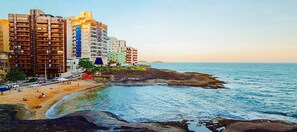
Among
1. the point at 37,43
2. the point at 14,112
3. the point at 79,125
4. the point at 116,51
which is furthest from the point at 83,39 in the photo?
the point at 79,125

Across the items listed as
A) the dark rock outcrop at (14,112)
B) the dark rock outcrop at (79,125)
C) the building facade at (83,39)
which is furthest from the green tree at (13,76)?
the building facade at (83,39)

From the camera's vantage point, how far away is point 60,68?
8138cm

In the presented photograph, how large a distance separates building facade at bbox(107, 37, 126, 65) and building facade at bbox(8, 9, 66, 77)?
97.6 meters

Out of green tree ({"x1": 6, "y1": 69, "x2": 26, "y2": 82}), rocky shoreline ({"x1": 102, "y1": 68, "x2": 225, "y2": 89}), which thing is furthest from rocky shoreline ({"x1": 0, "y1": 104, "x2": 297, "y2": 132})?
rocky shoreline ({"x1": 102, "y1": 68, "x2": 225, "y2": 89})

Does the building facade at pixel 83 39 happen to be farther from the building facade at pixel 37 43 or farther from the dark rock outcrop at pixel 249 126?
the dark rock outcrop at pixel 249 126

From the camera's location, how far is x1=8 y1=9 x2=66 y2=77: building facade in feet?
253

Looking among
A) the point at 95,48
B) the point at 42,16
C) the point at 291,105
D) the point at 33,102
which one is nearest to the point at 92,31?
the point at 95,48

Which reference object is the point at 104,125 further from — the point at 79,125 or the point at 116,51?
the point at 116,51

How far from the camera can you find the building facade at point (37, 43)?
3034 inches

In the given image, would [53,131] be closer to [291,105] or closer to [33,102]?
[33,102]

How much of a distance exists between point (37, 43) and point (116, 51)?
111280mm

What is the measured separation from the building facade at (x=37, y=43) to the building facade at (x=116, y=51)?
9760 cm

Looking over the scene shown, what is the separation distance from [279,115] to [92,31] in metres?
110

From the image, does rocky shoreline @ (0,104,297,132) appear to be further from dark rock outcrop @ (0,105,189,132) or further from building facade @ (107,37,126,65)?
building facade @ (107,37,126,65)
